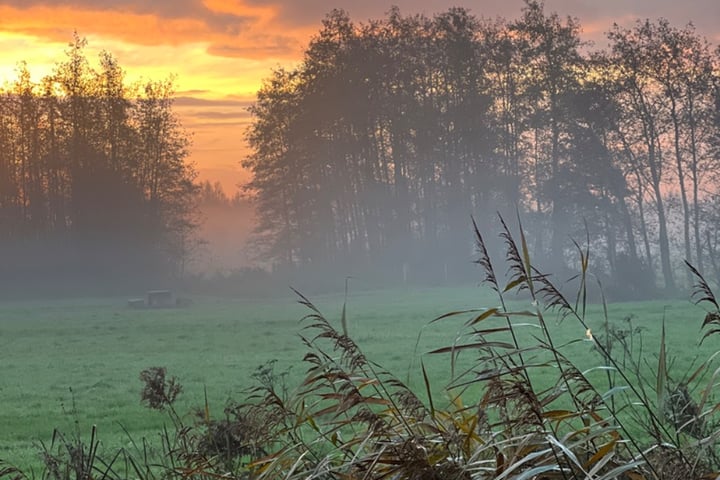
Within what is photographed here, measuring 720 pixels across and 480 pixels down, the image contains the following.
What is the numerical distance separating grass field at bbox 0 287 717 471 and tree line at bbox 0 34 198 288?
617 centimetres

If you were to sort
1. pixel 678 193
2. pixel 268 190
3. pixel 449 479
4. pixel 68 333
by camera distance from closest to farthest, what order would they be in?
pixel 449 479, pixel 68 333, pixel 678 193, pixel 268 190

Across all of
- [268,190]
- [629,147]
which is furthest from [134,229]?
[629,147]

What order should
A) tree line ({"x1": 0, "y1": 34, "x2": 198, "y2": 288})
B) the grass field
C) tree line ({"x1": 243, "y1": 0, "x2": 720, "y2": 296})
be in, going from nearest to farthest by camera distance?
the grass field
tree line ({"x1": 243, "y1": 0, "x2": 720, "y2": 296})
tree line ({"x1": 0, "y1": 34, "x2": 198, "y2": 288})

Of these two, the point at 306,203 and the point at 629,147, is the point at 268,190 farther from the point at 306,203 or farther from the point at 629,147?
the point at 629,147

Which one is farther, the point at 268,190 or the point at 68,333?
the point at 268,190

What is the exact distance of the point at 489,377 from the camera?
2.15 meters

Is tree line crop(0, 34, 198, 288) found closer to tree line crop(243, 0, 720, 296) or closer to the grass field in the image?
tree line crop(243, 0, 720, 296)

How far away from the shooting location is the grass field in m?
11.5

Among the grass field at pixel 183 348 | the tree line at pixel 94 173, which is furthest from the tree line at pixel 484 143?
the grass field at pixel 183 348

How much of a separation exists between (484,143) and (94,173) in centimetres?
1542

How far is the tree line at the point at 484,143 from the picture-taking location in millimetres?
A: 28750

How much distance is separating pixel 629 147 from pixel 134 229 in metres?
18.9

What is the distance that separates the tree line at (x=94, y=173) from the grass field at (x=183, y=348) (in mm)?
6171

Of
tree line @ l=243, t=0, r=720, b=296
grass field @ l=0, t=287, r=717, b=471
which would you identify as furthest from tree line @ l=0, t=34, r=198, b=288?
grass field @ l=0, t=287, r=717, b=471
